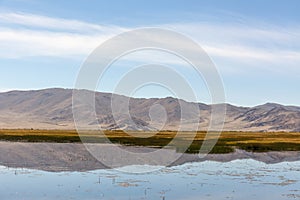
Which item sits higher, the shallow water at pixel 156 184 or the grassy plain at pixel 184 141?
the grassy plain at pixel 184 141

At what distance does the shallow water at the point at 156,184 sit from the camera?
27.9 m

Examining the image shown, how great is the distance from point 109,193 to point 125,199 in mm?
2244

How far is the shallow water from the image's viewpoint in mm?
27906

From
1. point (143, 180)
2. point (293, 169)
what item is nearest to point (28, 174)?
point (143, 180)

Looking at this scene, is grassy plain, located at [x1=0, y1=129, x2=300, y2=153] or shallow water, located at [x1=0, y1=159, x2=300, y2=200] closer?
shallow water, located at [x1=0, y1=159, x2=300, y2=200]

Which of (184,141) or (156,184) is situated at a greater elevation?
(184,141)

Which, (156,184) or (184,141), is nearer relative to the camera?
(156,184)

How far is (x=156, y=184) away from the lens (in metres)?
32.5

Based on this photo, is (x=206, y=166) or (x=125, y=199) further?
(x=206, y=166)

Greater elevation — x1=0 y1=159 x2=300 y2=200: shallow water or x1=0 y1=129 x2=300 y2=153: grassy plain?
x1=0 y1=129 x2=300 y2=153: grassy plain

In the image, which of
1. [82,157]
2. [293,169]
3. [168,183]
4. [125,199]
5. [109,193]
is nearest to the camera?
[125,199]

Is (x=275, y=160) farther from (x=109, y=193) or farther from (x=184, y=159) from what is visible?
(x=109, y=193)

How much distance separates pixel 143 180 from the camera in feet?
113

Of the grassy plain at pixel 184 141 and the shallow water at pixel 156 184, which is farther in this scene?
the grassy plain at pixel 184 141
